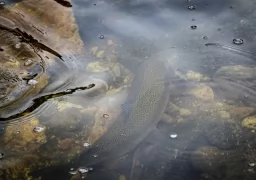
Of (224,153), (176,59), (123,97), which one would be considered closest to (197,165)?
(224,153)

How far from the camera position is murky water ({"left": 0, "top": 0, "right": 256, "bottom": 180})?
2602 mm

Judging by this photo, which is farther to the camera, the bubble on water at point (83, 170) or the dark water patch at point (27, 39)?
the dark water patch at point (27, 39)

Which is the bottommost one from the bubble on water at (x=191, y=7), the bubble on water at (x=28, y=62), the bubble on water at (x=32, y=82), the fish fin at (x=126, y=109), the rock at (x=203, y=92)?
the fish fin at (x=126, y=109)

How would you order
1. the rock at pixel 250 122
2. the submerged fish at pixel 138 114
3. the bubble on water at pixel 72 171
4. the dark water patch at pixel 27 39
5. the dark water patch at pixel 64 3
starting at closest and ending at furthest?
the bubble on water at pixel 72 171
the submerged fish at pixel 138 114
the rock at pixel 250 122
the dark water patch at pixel 27 39
the dark water patch at pixel 64 3

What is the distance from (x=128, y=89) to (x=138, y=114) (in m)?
0.35

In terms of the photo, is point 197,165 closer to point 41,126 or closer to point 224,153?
point 224,153

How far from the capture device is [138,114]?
295 cm

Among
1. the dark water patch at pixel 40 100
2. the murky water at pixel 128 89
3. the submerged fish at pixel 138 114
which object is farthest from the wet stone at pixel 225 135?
the dark water patch at pixel 40 100

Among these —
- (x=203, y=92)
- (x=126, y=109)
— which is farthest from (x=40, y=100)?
(x=203, y=92)

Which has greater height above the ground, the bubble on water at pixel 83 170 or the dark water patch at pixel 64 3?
the dark water patch at pixel 64 3

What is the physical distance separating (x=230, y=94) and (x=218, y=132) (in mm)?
483

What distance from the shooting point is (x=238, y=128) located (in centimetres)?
283

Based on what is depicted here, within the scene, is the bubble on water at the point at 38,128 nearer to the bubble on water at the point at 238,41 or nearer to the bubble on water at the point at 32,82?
the bubble on water at the point at 32,82

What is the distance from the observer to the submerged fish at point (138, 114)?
2646mm
